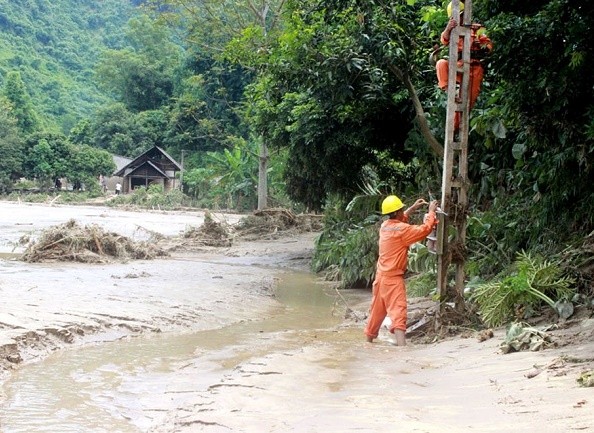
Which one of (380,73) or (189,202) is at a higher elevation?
(380,73)

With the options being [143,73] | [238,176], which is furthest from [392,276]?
[143,73]

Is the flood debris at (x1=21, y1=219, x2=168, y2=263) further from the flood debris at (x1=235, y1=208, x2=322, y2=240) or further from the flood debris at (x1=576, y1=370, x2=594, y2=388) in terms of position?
the flood debris at (x1=576, y1=370, x2=594, y2=388)

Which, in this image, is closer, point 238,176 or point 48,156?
point 238,176

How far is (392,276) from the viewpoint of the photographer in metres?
8.39

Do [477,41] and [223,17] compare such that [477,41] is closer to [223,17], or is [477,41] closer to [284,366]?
[284,366]

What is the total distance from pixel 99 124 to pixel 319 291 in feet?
177

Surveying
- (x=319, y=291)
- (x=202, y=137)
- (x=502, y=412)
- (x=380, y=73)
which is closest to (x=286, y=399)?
(x=502, y=412)

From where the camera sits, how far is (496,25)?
7715 mm

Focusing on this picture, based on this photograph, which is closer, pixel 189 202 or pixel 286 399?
pixel 286 399

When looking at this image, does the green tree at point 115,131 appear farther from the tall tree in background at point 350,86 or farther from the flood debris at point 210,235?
the tall tree in background at point 350,86

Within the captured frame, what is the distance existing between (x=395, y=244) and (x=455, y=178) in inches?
39.4

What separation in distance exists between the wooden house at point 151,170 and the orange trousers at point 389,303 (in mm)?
49794

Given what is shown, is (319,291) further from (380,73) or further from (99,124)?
(99,124)

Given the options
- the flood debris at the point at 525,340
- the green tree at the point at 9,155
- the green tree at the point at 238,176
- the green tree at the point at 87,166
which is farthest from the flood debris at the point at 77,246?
the green tree at the point at 87,166
